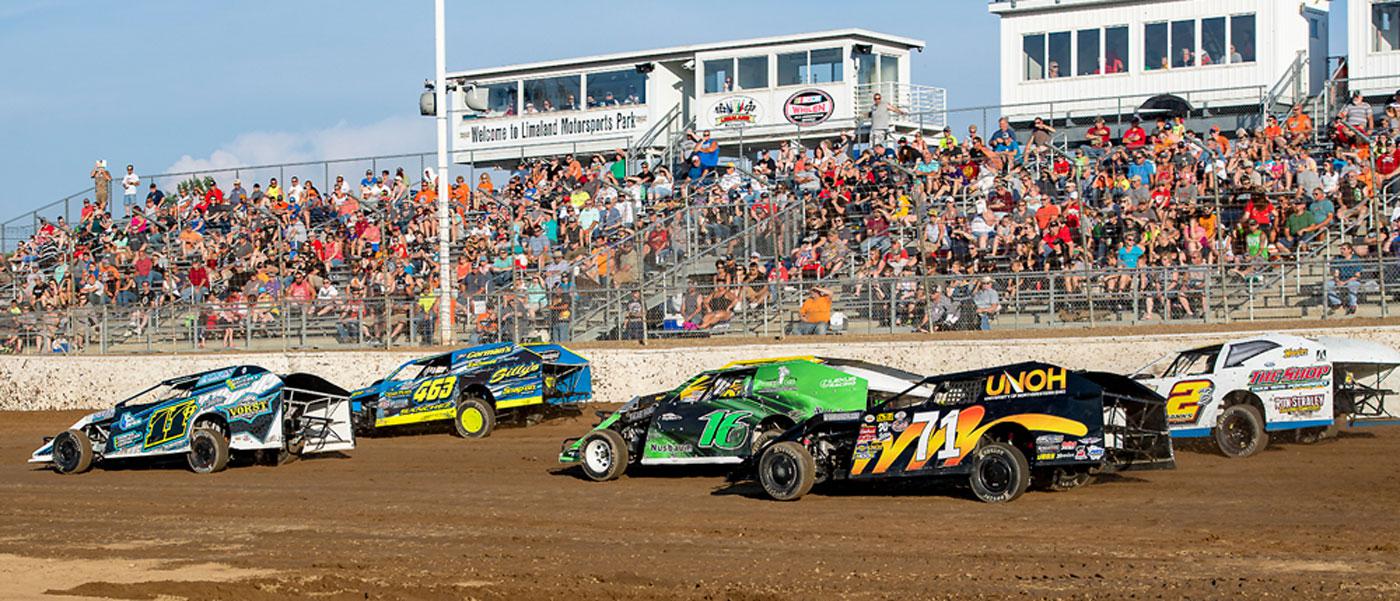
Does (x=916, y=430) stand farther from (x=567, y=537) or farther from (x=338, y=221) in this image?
(x=338, y=221)

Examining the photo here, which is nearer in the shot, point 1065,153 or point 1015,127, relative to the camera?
point 1065,153

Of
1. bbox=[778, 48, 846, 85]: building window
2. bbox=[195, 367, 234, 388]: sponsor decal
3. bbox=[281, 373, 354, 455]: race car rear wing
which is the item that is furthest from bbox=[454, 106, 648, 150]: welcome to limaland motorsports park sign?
bbox=[195, 367, 234, 388]: sponsor decal

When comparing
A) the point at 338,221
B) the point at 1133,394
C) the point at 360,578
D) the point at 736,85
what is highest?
the point at 736,85

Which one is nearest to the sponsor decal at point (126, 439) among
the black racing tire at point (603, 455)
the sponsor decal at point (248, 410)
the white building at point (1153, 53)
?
the sponsor decal at point (248, 410)

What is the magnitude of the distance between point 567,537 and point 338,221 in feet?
78.1

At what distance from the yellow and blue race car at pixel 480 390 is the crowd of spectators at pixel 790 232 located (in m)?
3.23

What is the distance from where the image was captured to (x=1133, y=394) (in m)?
14.6

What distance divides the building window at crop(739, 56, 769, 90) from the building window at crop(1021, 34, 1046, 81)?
663 centimetres

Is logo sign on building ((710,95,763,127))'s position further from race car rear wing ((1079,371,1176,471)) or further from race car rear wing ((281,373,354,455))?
race car rear wing ((1079,371,1176,471))

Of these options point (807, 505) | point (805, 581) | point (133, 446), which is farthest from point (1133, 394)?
point (133, 446)

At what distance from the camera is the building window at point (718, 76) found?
134 feet

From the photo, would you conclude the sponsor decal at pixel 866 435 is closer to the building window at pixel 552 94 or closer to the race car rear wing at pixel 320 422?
the race car rear wing at pixel 320 422

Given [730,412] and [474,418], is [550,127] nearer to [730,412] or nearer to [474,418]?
[474,418]

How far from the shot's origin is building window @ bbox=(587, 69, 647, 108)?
140 ft
